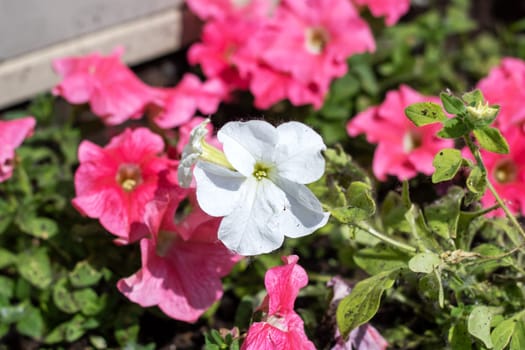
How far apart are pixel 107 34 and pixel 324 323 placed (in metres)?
1.10

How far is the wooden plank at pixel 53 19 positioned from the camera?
6.49ft

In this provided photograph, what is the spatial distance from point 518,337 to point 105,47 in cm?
139

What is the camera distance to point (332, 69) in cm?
198

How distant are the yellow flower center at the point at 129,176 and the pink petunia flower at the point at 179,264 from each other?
12 centimetres

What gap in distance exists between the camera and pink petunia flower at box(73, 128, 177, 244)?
1.50 metres

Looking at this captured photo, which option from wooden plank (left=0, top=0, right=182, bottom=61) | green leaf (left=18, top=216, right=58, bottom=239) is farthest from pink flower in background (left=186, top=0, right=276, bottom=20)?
green leaf (left=18, top=216, right=58, bottom=239)

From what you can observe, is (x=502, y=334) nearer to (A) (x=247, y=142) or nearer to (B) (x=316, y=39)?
(A) (x=247, y=142)

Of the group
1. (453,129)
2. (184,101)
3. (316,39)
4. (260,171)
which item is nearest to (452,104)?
(453,129)

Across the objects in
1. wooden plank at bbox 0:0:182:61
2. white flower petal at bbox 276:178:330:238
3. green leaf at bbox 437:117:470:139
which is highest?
green leaf at bbox 437:117:470:139

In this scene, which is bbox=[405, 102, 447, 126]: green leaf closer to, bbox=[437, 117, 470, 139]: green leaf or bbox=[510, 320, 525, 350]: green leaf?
bbox=[437, 117, 470, 139]: green leaf

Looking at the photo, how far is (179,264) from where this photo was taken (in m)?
1.52

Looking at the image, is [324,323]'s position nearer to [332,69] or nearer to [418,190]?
[418,190]

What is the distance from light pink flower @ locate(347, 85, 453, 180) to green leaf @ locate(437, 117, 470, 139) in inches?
20.8

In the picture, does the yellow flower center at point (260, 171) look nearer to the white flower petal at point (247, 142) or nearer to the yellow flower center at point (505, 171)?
the white flower petal at point (247, 142)
